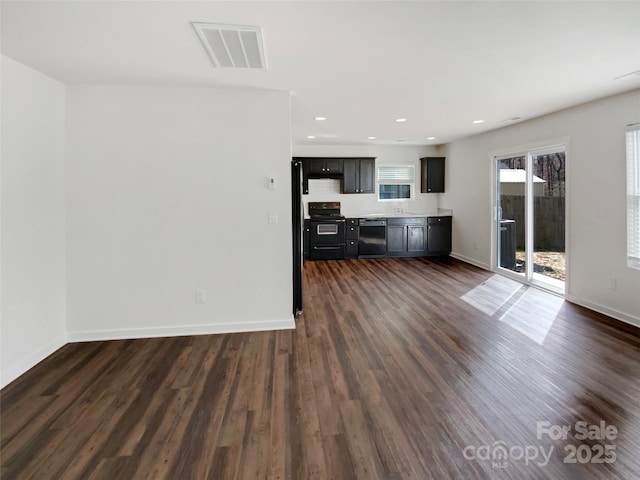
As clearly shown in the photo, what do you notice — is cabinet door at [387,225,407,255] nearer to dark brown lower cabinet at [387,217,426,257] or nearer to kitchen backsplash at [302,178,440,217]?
dark brown lower cabinet at [387,217,426,257]

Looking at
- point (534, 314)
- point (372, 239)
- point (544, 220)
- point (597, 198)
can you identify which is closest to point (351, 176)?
point (372, 239)

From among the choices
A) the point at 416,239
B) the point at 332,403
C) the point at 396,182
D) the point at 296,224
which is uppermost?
the point at 396,182

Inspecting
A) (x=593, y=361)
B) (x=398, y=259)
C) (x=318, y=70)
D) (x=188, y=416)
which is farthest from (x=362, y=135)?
(x=188, y=416)

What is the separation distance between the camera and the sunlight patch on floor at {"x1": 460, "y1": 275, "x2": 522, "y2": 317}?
169 inches

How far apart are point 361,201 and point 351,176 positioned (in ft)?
2.17

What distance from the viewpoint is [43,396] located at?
2.41m

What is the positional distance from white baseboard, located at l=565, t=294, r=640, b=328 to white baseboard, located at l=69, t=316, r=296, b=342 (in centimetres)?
352

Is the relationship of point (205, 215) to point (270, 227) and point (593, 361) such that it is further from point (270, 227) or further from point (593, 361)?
point (593, 361)

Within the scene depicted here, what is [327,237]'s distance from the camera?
297 inches

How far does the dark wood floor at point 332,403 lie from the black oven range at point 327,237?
381cm

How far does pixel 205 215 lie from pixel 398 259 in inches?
199

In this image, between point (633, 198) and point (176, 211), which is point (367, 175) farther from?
point (176, 211)

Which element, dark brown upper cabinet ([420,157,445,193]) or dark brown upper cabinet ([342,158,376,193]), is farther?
dark brown upper cabinet ([420,157,445,193])

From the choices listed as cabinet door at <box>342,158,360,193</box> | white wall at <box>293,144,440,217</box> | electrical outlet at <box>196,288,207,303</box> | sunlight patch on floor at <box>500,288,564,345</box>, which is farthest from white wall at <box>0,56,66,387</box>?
cabinet door at <box>342,158,360,193</box>
